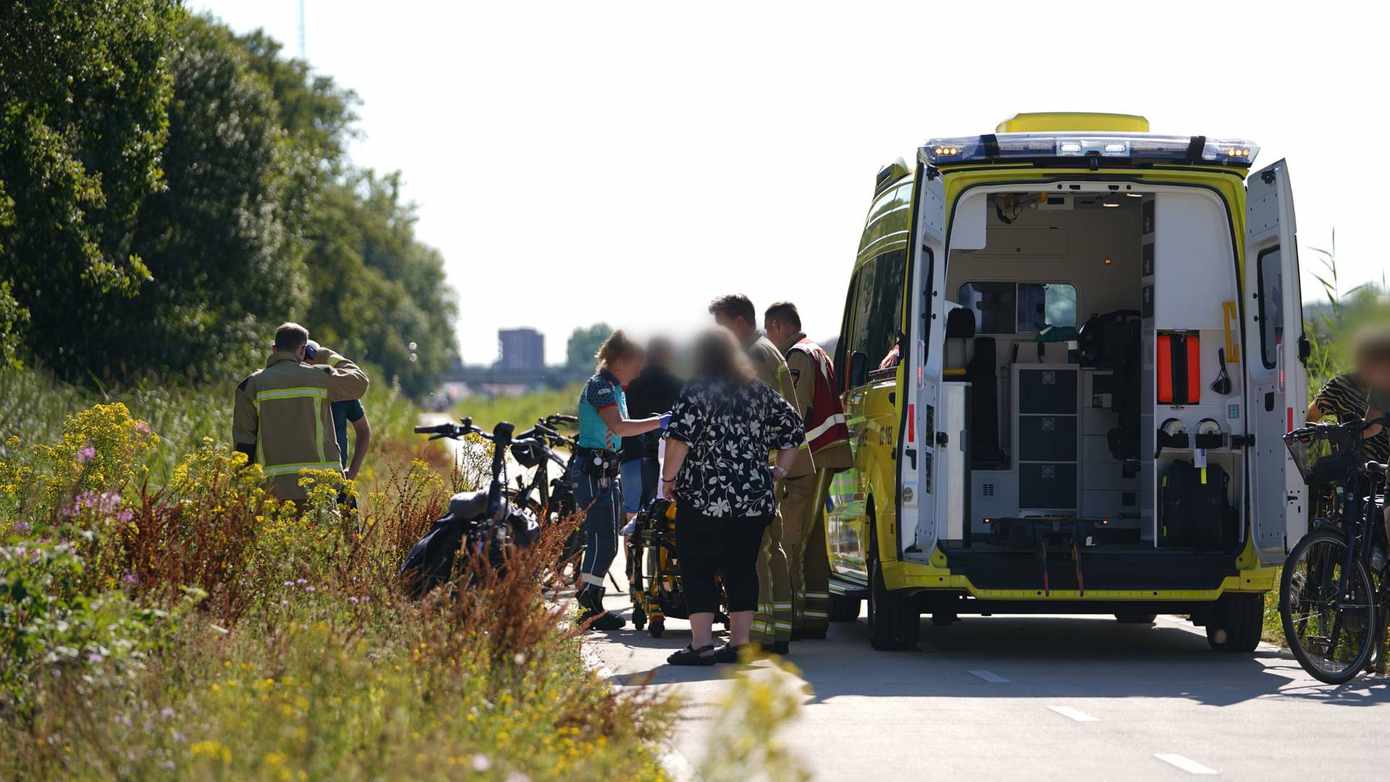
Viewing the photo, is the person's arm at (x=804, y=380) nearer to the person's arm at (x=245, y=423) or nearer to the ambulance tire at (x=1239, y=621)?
the ambulance tire at (x=1239, y=621)

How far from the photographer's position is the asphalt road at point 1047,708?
770cm

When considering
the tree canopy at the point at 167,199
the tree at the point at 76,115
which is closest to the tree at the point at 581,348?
the tree canopy at the point at 167,199

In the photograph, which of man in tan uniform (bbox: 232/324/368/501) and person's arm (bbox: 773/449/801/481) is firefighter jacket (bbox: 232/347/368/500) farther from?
person's arm (bbox: 773/449/801/481)

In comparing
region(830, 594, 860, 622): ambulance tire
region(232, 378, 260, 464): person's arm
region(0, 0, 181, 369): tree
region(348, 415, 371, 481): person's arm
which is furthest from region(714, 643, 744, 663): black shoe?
region(0, 0, 181, 369): tree

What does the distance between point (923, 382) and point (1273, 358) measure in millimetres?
2015

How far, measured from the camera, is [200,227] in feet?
131

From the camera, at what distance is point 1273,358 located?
1123 centimetres

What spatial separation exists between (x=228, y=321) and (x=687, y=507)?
113 ft

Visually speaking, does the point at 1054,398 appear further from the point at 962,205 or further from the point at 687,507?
the point at 687,507

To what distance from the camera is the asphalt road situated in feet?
25.3

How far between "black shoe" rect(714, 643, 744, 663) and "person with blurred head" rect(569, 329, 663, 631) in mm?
2035

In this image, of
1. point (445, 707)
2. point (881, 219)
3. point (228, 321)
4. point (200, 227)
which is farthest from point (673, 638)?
point (228, 321)

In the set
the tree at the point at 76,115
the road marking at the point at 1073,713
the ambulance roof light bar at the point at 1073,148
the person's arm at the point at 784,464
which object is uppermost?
the tree at the point at 76,115

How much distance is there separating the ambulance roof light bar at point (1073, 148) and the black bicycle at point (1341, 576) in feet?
5.48
